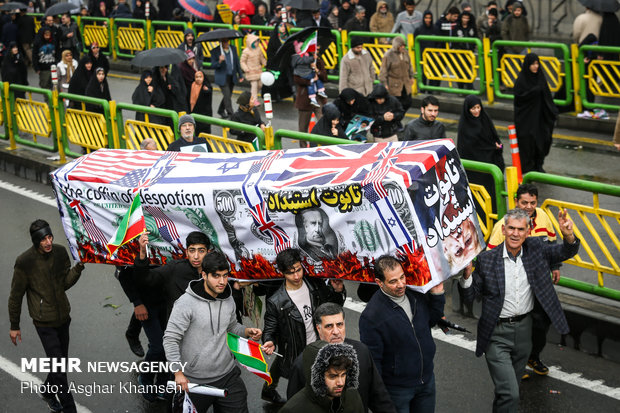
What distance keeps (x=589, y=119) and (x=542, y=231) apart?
8.76 meters

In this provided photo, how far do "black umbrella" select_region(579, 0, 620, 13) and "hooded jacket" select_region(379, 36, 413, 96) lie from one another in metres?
3.57

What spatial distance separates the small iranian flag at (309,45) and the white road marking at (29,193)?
4.69m

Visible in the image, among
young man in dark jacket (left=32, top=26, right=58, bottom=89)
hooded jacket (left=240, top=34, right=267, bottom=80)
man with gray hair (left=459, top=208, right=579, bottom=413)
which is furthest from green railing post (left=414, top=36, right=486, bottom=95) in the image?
man with gray hair (left=459, top=208, right=579, bottom=413)

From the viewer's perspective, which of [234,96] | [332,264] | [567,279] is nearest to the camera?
[332,264]

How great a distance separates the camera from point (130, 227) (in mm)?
6902

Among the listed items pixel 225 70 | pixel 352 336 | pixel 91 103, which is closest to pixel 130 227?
pixel 352 336

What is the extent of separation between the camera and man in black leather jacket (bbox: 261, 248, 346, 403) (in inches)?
261

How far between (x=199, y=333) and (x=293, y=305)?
0.71 m

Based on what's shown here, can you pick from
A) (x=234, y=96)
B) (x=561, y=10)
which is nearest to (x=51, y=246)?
(x=234, y=96)

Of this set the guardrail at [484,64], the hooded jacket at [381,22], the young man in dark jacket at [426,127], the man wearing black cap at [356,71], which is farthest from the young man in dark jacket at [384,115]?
the hooded jacket at [381,22]

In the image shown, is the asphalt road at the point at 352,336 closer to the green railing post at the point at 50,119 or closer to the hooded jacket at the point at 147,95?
the hooded jacket at the point at 147,95

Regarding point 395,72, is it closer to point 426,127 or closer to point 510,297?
point 426,127

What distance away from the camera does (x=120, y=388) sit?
820cm

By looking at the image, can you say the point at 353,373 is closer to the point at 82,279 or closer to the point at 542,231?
the point at 542,231
